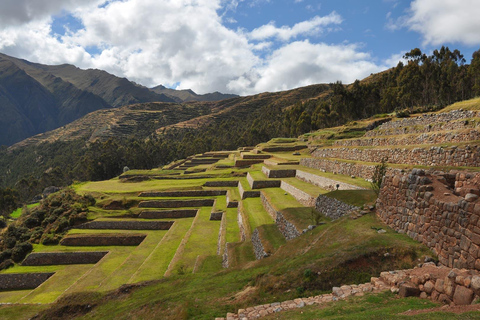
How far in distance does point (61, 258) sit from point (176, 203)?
43.7 ft

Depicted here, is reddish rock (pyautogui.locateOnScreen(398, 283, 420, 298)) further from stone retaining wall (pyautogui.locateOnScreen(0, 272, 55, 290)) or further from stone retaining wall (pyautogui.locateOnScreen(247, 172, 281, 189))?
stone retaining wall (pyautogui.locateOnScreen(0, 272, 55, 290))

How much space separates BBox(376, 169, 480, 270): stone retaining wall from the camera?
6.14 m

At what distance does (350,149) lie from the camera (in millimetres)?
26188

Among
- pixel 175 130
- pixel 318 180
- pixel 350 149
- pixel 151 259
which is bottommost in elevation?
pixel 151 259

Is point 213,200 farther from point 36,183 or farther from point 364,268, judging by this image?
point 36,183

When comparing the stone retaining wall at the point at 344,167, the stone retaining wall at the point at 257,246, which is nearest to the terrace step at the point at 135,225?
the stone retaining wall at the point at 257,246

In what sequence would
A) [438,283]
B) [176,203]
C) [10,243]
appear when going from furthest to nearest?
[176,203]
[10,243]
[438,283]

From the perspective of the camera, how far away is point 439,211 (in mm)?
7223

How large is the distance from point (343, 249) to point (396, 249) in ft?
4.91

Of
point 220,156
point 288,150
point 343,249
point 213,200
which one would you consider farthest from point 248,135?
point 343,249

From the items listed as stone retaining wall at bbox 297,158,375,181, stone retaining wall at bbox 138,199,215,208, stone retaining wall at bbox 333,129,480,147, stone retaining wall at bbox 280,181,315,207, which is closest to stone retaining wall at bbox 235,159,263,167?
stone retaining wall at bbox 138,199,215,208

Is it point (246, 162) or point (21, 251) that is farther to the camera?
point (246, 162)

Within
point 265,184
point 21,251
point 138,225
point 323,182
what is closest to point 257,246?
point 323,182

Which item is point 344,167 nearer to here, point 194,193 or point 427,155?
point 427,155
